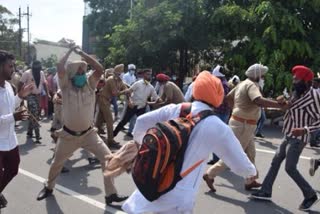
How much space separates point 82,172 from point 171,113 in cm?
439

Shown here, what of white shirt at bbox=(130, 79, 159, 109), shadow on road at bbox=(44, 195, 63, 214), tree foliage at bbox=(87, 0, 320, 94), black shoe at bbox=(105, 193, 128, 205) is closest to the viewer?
shadow on road at bbox=(44, 195, 63, 214)

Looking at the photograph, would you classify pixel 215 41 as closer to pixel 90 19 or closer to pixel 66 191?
pixel 66 191

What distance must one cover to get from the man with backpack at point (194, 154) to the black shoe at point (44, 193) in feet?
9.80

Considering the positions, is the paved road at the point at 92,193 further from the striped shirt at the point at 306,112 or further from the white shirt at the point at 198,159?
A: the white shirt at the point at 198,159

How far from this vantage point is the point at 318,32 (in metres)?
13.4

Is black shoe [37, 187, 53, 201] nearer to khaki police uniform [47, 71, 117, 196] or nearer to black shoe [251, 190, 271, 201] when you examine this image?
khaki police uniform [47, 71, 117, 196]

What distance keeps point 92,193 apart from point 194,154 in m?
3.48

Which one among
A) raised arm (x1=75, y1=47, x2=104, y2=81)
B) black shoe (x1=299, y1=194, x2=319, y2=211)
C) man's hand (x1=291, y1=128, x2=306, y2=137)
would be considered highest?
raised arm (x1=75, y1=47, x2=104, y2=81)

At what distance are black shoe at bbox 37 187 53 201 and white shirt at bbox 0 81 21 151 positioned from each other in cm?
123

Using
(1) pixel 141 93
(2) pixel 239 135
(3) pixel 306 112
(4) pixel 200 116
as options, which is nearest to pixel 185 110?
(4) pixel 200 116

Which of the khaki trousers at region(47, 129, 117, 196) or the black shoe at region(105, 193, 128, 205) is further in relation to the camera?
the khaki trousers at region(47, 129, 117, 196)

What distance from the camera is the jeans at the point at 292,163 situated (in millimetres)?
5402

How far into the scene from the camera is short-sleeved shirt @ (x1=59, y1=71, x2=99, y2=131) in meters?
5.63

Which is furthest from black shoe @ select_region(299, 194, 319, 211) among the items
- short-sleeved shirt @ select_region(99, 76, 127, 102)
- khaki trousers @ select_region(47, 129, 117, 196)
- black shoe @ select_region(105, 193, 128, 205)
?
short-sleeved shirt @ select_region(99, 76, 127, 102)
